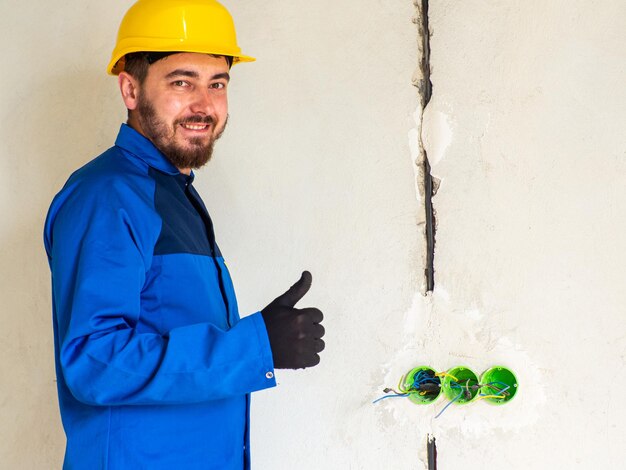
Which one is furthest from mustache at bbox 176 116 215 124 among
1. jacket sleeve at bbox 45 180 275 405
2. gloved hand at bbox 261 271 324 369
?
gloved hand at bbox 261 271 324 369

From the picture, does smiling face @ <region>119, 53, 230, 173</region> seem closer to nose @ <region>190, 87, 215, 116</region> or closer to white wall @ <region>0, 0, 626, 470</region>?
nose @ <region>190, 87, 215, 116</region>

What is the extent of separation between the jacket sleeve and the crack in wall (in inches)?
26.2

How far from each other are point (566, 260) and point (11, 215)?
144 centimetres

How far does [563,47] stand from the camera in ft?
5.92

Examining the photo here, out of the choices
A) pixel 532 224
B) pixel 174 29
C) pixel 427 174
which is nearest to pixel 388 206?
pixel 427 174

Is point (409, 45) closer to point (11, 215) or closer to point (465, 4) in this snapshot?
point (465, 4)

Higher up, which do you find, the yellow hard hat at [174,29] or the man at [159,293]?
the yellow hard hat at [174,29]

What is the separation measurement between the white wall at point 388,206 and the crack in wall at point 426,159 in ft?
0.06

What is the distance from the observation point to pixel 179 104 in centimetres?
163

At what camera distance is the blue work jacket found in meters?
1.33

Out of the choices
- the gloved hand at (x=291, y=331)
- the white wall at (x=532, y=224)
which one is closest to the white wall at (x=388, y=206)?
the white wall at (x=532, y=224)

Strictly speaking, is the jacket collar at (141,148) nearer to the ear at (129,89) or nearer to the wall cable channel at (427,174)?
the ear at (129,89)

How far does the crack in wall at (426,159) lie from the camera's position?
6.31ft

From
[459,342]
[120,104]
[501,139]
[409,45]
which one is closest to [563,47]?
[501,139]
